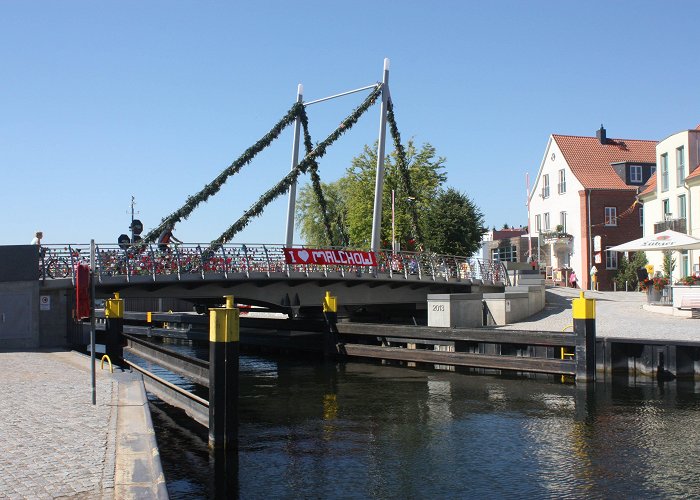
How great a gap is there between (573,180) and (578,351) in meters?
39.1

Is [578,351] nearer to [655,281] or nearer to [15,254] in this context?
[655,281]

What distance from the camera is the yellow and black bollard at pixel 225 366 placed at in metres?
11.6

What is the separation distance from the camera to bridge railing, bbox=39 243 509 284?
2405 cm

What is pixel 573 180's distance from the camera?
5600 centimetres

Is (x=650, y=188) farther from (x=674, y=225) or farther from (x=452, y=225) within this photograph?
(x=452, y=225)

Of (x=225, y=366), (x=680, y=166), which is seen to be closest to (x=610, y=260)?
(x=680, y=166)

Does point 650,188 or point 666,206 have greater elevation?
point 650,188

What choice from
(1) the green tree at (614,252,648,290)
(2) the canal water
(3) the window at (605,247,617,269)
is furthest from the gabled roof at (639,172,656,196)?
(2) the canal water

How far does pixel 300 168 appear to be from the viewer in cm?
3369

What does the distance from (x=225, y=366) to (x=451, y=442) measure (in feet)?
13.0

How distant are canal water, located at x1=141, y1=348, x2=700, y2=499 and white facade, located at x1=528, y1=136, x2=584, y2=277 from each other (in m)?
36.7

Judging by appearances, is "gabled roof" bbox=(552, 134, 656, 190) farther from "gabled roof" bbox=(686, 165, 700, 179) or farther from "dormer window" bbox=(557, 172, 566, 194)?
"gabled roof" bbox=(686, 165, 700, 179)

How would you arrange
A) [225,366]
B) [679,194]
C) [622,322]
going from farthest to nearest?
[679,194], [622,322], [225,366]

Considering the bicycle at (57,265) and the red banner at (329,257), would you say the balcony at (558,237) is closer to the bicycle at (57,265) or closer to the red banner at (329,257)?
the red banner at (329,257)
